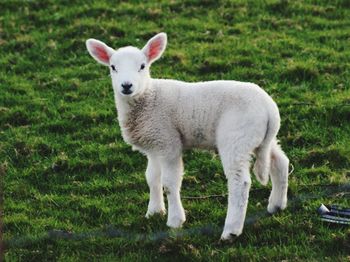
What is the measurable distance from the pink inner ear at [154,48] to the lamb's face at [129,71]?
0.14 meters

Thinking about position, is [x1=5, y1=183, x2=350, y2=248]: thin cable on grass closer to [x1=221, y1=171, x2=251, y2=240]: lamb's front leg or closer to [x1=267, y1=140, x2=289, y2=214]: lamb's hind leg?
[x1=267, y1=140, x2=289, y2=214]: lamb's hind leg

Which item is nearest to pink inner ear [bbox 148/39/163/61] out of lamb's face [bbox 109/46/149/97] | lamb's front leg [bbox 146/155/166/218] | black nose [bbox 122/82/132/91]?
lamb's face [bbox 109/46/149/97]

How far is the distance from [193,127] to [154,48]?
99 centimetres

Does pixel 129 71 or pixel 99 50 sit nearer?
pixel 129 71

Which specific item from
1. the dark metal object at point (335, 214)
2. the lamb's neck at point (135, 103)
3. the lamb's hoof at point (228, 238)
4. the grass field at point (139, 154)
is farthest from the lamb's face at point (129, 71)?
the dark metal object at point (335, 214)

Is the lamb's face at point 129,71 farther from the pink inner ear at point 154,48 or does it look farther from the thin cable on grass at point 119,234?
the thin cable on grass at point 119,234

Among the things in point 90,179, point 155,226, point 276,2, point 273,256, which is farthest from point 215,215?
point 276,2

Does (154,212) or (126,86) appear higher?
(126,86)

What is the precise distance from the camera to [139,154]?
919 cm

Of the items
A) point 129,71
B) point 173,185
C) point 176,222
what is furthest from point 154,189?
point 129,71

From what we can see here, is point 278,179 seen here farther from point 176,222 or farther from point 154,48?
point 154,48

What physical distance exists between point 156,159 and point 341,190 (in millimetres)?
2007

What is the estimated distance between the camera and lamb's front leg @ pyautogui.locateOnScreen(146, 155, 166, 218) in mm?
7520

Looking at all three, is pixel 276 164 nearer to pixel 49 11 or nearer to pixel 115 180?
pixel 115 180
